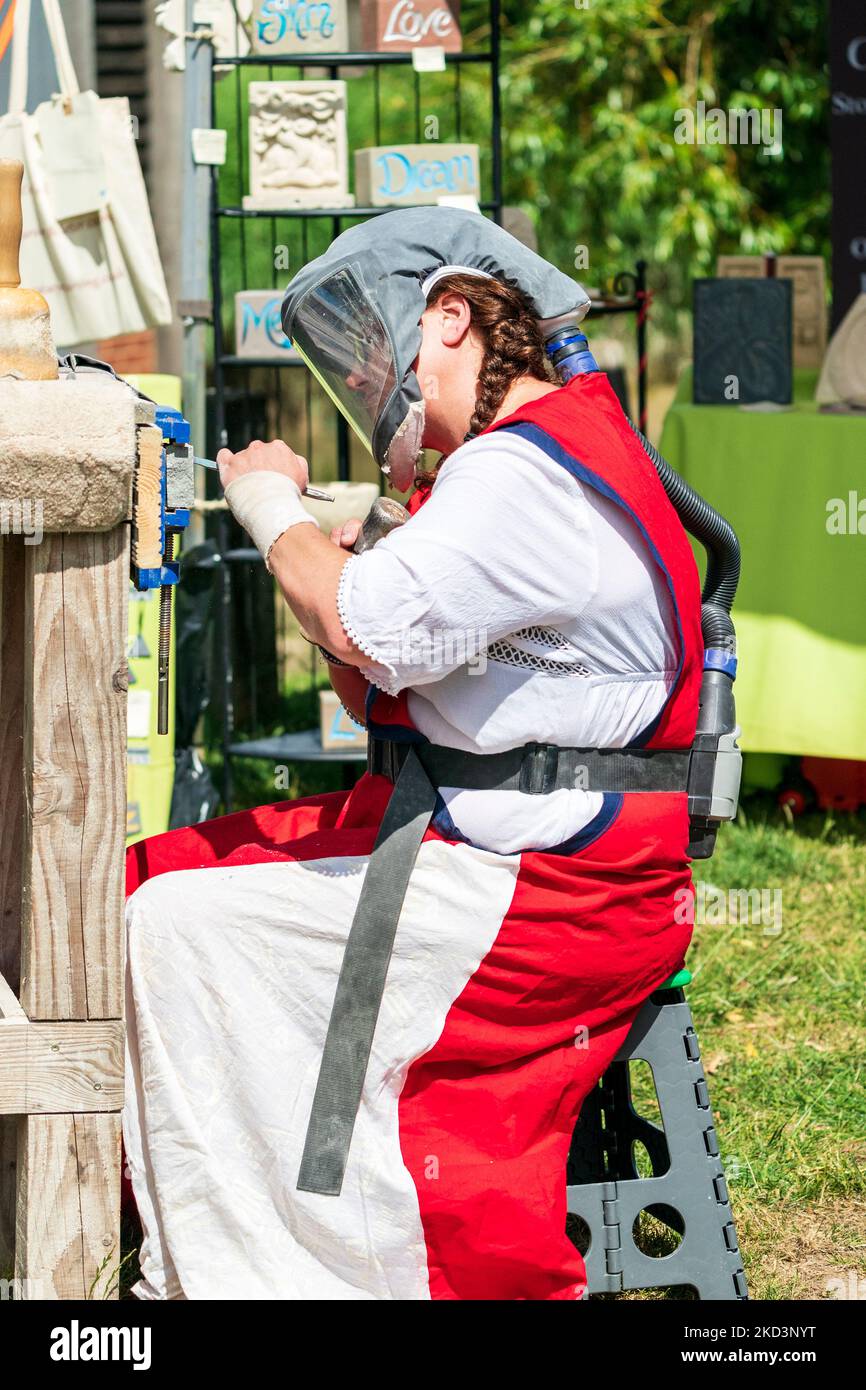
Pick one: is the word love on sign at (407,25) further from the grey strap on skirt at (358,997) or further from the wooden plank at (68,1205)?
the wooden plank at (68,1205)

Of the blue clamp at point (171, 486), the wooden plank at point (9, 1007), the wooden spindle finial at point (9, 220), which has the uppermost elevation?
the wooden spindle finial at point (9, 220)

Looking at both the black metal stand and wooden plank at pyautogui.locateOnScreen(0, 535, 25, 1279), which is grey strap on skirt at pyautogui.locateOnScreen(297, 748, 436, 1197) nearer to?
wooden plank at pyautogui.locateOnScreen(0, 535, 25, 1279)

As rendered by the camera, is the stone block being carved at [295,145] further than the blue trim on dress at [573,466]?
Yes

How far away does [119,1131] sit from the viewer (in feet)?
6.21

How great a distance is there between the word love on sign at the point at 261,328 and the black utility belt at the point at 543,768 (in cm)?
215

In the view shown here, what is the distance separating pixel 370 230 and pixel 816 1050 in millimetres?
1854

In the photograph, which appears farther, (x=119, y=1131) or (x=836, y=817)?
(x=836, y=817)

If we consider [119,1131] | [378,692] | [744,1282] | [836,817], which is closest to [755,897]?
[836,817]

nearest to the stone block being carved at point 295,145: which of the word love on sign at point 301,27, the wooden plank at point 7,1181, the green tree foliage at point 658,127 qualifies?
the word love on sign at point 301,27

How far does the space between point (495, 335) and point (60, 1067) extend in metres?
1.02

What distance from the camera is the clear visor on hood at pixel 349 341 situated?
2.02 meters

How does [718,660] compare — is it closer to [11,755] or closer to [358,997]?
[358,997]

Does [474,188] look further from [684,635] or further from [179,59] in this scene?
[684,635]

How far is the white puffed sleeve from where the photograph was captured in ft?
6.06
